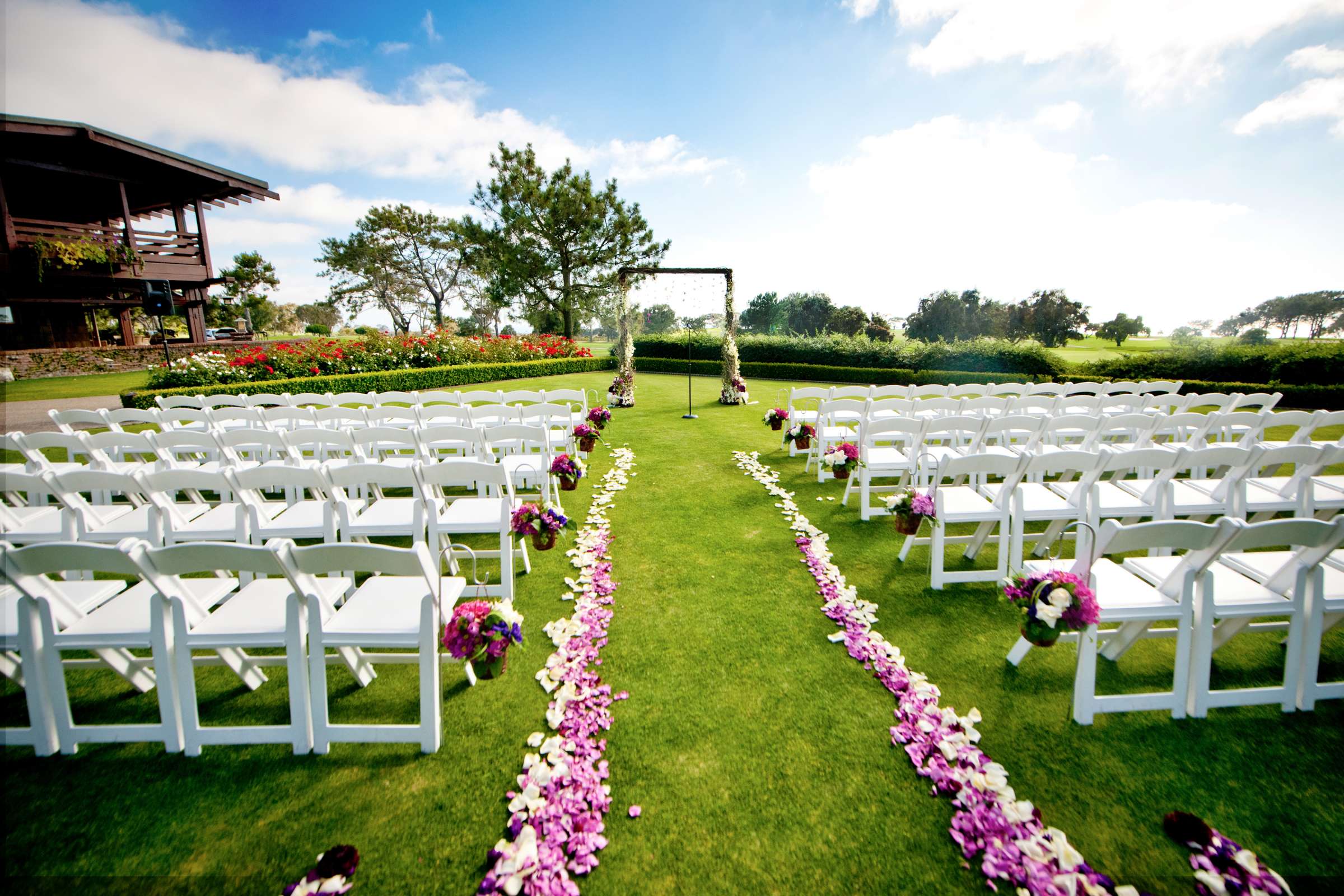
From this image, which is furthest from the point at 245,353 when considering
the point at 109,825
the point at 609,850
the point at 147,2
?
the point at 609,850

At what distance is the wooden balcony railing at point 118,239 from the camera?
680 inches

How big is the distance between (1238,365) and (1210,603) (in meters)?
17.5

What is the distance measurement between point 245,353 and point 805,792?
1684cm

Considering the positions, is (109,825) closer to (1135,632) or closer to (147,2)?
(1135,632)

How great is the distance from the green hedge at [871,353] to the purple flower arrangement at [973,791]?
1702 cm

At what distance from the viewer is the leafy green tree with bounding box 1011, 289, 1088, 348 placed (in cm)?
4356

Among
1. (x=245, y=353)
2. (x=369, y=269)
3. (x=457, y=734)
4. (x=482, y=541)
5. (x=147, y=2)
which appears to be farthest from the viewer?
(x=369, y=269)

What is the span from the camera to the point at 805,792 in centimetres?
227

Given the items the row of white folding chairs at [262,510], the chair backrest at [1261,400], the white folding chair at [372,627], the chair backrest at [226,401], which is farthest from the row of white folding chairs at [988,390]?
the chair backrest at [226,401]

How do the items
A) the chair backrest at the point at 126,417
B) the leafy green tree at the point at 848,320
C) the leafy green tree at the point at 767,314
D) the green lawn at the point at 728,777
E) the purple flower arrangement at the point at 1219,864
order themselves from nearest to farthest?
1. the purple flower arrangement at the point at 1219,864
2. the green lawn at the point at 728,777
3. the chair backrest at the point at 126,417
4. the leafy green tree at the point at 848,320
5. the leafy green tree at the point at 767,314

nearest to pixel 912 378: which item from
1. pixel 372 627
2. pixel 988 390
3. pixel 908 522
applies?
pixel 988 390

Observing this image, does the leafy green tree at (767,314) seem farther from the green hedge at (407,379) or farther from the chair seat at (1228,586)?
the chair seat at (1228,586)

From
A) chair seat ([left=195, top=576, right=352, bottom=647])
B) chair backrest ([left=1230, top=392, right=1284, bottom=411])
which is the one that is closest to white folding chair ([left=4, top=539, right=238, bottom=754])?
chair seat ([left=195, top=576, right=352, bottom=647])

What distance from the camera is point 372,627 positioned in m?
2.46
